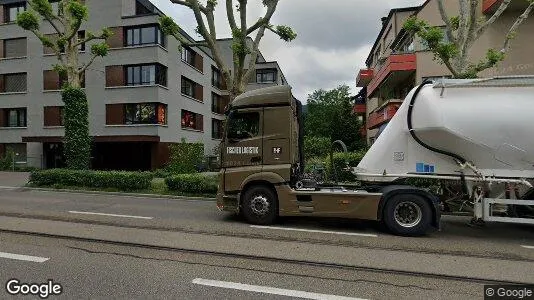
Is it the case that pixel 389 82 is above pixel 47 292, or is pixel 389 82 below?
above

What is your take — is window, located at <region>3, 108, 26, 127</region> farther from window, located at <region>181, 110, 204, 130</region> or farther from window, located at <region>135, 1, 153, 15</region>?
window, located at <region>181, 110, 204, 130</region>

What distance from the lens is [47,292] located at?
13.7ft

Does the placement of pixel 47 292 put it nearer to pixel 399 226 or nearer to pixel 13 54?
pixel 399 226

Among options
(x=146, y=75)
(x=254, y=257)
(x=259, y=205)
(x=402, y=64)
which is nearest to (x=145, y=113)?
(x=146, y=75)

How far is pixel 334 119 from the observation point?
43.6 m

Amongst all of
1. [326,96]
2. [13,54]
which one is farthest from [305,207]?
[326,96]

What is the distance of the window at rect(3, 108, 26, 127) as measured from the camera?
29347 millimetres

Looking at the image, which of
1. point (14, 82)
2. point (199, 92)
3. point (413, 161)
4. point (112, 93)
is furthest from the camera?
point (199, 92)

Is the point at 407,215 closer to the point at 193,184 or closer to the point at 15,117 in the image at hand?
the point at 193,184

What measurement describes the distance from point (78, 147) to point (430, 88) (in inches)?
649

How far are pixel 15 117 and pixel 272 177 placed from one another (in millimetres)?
30793

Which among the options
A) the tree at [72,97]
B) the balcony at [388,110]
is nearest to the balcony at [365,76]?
the balcony at [388,110]

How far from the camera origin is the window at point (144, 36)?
2620cm

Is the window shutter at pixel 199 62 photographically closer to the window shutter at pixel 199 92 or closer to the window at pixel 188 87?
the window shutter at pixel 199 92
